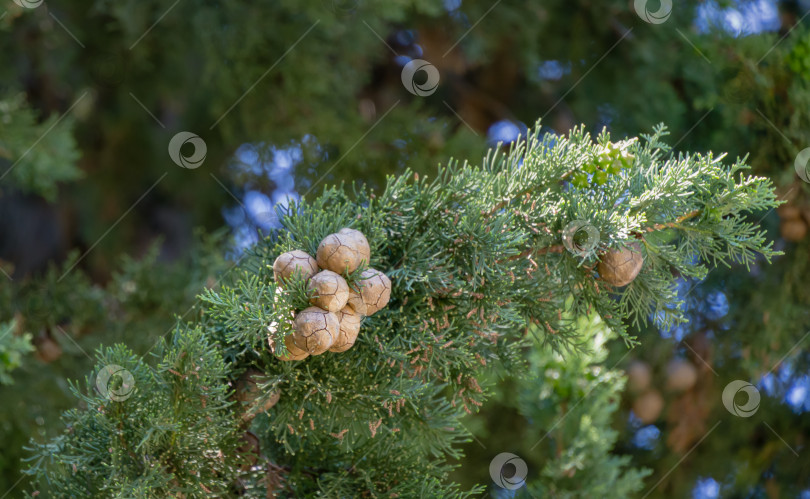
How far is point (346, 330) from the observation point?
1.37ft

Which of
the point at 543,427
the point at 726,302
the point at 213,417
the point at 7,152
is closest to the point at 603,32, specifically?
the point at 726,302

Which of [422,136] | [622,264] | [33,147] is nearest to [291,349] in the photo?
[622,264]

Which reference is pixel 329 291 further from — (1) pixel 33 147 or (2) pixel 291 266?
(1) pixel 33 147

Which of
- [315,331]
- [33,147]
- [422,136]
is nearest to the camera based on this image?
[315,331]

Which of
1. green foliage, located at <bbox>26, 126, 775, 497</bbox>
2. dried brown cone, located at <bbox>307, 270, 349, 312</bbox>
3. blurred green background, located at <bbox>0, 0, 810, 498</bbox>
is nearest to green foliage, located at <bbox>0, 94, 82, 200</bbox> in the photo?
blurred green background, located at <bbox>0, 0, 810, 498</bbox>

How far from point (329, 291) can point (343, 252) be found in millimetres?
29

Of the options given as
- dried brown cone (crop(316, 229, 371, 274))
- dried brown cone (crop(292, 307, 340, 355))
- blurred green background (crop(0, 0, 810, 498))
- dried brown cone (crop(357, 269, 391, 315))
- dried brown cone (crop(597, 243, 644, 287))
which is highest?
blurred green background (crop(0, 0, 810, 498))

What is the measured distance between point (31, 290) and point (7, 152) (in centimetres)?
25

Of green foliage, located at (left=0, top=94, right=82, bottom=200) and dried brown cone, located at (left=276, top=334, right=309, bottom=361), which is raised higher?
green foliage, located at (left=0, top=94, right=82, bottom=200)

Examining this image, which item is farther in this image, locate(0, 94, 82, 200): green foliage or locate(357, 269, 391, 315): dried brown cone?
locate(0, 94, 82, 200): green foliage

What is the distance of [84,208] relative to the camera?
1.67 m

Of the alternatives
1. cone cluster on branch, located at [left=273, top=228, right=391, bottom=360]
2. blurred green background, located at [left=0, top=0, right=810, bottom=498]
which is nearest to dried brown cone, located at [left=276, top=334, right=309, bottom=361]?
cone cluster on branch, located at [left=273, top=228, right=391, bottom=360]

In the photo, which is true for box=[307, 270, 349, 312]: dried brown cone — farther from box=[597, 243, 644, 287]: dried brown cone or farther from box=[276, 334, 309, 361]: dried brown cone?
box=[597, 243, 644, 287]: dried brown cone

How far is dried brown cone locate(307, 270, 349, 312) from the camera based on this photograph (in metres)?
0.41
